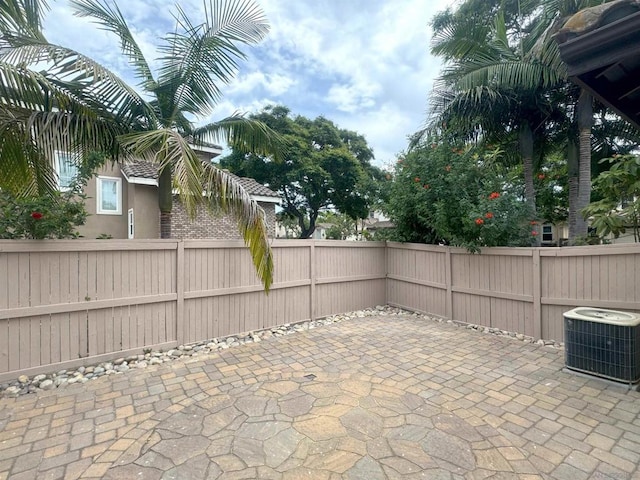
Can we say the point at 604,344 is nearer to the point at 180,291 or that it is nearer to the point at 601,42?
the point at 601,42

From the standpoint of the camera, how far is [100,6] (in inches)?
159

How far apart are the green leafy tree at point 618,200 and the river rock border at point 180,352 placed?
1.85 m

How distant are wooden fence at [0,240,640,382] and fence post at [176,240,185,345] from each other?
0.05ft

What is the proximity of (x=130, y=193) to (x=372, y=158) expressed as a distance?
1629 centimetres

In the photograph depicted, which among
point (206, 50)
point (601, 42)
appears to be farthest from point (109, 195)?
point (601, 42)

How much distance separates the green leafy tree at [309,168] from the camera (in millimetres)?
19516

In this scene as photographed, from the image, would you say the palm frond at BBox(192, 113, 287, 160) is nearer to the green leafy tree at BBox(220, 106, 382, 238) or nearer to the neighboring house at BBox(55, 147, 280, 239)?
the neighboring house at BBox(55, 147, 280, 239)

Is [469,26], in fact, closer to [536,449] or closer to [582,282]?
[582,282]

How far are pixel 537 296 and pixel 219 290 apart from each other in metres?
5.04

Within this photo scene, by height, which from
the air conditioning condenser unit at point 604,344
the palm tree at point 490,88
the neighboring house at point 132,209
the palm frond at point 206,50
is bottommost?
the air conditioning condenser unit at point 604,344

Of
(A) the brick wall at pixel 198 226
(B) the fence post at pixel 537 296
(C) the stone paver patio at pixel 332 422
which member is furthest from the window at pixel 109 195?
(B) the fence post at pixel 537 296

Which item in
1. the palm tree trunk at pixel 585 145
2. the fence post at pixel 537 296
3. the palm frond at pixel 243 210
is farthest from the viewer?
the palm tree trunk at pixel 585 145

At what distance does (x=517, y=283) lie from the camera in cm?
530

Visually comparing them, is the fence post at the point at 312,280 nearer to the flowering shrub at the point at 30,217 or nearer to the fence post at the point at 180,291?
the fence post at the point at 180,291
